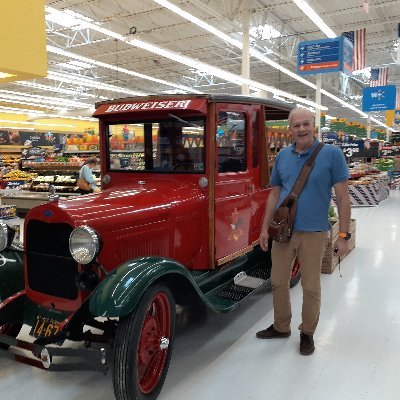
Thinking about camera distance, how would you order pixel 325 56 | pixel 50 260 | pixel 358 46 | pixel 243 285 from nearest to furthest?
1. pixel 50 260
2. pixel 243 285
3. pixel 325 56
4. pixel 358 46

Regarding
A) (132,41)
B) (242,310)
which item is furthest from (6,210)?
(242,310)

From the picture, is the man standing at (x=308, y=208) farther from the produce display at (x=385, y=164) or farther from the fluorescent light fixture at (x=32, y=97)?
the fluorescent light fixture at (x=32, y=97)

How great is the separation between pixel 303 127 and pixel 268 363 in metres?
1.69

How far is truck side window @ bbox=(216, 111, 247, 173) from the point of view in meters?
3.27

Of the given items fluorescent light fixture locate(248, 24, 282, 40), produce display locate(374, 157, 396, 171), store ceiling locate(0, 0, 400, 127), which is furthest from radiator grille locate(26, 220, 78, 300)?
produce display locate(374, 157, 396, 171)

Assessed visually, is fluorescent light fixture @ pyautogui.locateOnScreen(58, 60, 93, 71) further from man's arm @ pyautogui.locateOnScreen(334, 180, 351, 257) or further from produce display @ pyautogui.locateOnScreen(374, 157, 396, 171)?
man's arm @ pyautogui.locateOnScreen(334, 180, 351, 257)

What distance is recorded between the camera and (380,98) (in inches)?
628

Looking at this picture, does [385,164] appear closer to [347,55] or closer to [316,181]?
[347,55]

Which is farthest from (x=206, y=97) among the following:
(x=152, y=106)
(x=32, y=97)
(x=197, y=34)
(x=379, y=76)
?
(x=32, y=97)

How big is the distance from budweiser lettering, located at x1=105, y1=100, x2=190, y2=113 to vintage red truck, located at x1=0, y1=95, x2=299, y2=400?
0.04 ft

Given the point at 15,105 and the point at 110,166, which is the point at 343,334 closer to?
the point at 110,166

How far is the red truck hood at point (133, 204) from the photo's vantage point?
98.7 inches

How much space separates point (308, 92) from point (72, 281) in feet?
80.1

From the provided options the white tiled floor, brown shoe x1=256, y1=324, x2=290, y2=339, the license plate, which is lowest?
the white tiled floor
